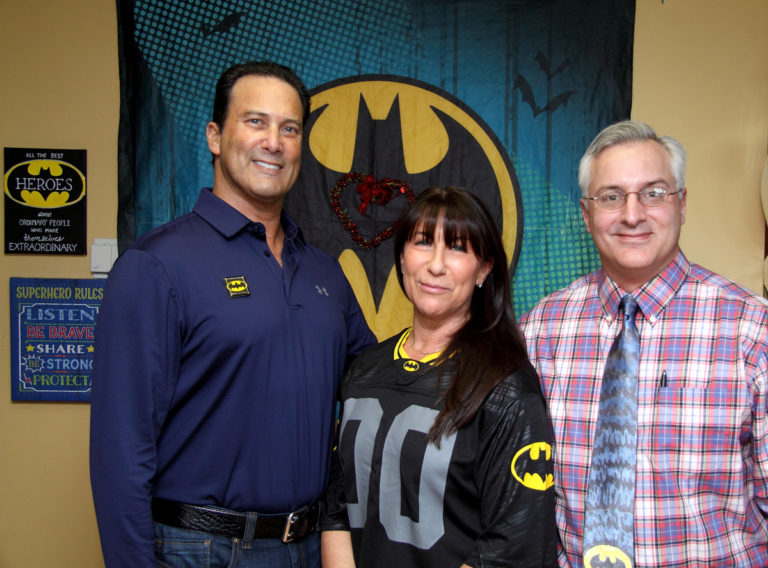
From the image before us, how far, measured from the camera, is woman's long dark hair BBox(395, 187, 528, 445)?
1.23m

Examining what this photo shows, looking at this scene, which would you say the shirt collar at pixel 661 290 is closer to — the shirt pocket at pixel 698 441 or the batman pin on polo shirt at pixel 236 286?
the shirt pocket at pixel 698 441

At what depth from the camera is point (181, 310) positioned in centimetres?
134

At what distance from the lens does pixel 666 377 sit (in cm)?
135

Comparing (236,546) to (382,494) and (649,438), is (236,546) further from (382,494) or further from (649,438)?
(649,438)

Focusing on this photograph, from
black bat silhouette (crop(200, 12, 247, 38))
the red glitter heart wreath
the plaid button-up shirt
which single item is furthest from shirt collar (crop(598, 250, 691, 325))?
black bat silhouette (crop(200, 12, 247, 38))

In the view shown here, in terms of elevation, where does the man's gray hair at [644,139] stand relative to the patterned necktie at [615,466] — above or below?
above

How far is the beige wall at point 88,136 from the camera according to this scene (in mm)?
2301

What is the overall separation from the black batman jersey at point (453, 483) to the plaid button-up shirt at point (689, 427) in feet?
0.75

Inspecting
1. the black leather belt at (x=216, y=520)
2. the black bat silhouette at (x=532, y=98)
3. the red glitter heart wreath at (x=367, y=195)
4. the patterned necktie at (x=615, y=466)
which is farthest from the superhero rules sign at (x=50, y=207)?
the patterned necktie at (x=615, y=466)

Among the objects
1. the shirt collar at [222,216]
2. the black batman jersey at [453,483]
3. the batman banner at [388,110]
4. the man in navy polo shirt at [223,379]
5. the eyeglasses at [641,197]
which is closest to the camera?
the black batman jersey at [453,483]

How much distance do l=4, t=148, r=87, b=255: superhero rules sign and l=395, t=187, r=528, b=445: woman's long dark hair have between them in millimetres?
1579

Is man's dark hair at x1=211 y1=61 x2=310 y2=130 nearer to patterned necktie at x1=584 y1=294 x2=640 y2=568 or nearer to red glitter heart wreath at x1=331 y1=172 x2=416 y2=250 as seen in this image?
red glitter heart wreath at x1=331 y1=172 x2=416 y2=250

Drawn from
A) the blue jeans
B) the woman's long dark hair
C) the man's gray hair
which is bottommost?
the blue jeans

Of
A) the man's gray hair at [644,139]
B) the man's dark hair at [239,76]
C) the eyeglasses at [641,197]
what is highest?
the man's dark hair at [239,76]
